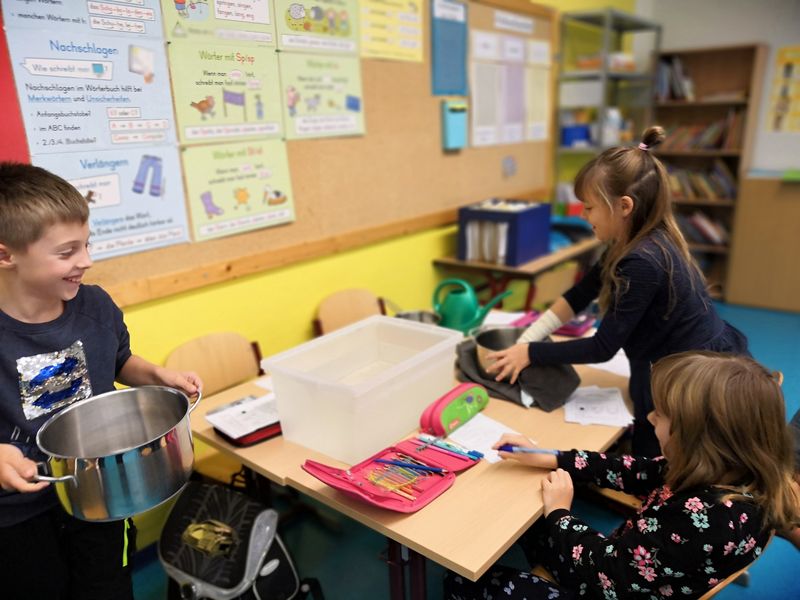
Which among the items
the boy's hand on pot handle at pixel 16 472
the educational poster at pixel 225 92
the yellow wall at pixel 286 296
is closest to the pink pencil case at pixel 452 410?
the boy's hand on pot handle at pixel 16 472

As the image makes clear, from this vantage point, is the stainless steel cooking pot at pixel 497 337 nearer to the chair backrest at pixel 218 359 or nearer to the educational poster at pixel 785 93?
the chair backrest at pixel 218 359

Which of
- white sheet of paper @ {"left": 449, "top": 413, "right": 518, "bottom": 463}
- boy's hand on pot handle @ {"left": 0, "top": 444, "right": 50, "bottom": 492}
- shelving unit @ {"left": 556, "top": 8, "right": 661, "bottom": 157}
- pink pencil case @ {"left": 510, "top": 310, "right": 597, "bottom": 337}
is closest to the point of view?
boy's hand on pot handle @ {"left": 0, "top": 444, "right": 50, "bottom": 492}

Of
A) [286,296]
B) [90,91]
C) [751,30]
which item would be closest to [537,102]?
[751,30]

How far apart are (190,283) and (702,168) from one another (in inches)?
168

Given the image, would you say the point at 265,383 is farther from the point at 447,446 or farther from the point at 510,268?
the point at 510,268

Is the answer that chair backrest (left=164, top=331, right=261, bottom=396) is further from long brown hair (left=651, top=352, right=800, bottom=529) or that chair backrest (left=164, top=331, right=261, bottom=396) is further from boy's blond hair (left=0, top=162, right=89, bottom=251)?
long brown hair (left=651, top=352, right=800, bottom=529)

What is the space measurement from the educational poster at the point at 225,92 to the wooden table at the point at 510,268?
1.32 meters

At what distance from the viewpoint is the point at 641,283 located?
1.54 meters

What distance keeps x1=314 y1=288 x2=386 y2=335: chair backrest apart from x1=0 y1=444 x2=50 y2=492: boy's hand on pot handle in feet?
5.15

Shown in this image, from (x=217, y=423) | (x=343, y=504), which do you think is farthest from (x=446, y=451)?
(x=217, y=423)

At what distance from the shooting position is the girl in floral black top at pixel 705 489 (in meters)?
1.03

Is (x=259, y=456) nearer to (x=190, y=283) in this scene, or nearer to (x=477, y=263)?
(x=190, y=283)

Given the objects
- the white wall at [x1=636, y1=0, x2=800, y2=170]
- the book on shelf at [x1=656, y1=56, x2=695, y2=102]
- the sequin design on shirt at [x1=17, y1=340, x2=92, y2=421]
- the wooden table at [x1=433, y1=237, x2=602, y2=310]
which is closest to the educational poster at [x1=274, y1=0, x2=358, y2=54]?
the wooden table at [x1=433, y1=237, x2=602, y2=310]

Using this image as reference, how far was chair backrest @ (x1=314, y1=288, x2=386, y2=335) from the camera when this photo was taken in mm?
2570
